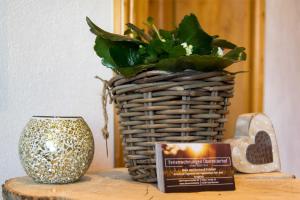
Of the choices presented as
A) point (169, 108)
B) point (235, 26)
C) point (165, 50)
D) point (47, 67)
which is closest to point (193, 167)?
point (169, 108)

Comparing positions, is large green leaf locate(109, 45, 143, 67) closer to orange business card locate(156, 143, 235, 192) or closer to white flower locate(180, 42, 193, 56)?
white flower locate(180, 42, 193, 56)

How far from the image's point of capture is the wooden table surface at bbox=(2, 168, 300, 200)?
2.77 feet

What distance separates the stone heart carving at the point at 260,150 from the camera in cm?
116

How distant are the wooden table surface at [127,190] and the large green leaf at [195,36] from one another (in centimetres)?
32

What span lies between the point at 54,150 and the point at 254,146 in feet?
1.76

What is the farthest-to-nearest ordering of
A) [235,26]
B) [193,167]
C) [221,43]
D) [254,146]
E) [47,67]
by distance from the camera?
[235,26] → [47,67] → [254,146] → [221,43] → [193,167]

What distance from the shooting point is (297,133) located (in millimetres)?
1838

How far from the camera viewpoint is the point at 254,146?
3.84ft

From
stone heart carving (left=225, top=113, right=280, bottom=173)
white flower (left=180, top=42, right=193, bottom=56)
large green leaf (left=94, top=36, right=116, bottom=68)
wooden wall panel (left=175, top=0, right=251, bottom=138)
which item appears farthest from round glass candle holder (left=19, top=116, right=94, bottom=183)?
wooden wall panel (left=175, top=0, right=251, bottom=138)

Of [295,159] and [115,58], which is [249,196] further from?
[295,159]

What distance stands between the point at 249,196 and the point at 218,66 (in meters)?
0.28

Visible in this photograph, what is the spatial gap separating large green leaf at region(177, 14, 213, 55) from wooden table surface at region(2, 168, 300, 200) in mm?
315

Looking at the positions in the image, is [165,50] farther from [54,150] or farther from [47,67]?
[47,67]

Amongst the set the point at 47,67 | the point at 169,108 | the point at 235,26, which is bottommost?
the point at 169,108
